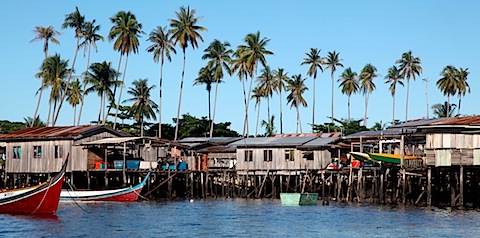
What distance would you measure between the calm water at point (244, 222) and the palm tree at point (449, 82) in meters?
60.6

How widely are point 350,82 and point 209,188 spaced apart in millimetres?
46139

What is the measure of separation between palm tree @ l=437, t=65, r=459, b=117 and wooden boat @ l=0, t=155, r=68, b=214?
7684 centimetres

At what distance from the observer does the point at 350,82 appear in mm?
113750

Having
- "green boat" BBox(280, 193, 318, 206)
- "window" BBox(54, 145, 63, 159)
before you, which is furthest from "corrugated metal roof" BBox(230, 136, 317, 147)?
"window" BBox(54, 145, 63, 159)

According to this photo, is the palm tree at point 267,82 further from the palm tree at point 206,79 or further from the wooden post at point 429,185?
the wooden post at point 429,185

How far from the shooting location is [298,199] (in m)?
57.4

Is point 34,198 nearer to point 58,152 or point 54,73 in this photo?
point 58,152

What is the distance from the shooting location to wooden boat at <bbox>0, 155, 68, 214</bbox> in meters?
45.8

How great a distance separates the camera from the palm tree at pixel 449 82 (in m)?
112

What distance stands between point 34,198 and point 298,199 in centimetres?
1962

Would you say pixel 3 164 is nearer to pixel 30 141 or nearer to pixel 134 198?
pixel 30 141

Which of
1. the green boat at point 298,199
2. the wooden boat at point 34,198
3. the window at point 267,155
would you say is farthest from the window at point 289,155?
the wooden boat at point 34,198

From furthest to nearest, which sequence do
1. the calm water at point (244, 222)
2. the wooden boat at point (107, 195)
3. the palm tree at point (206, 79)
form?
the palm tree at point (206, 79)
the wooden boat at point (107, 195)
the calm water at point (244, 222)

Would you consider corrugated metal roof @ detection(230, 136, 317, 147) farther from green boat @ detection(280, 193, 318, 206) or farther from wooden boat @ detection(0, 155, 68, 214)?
wooden boat @ detection(0, 155, 68, 214)
